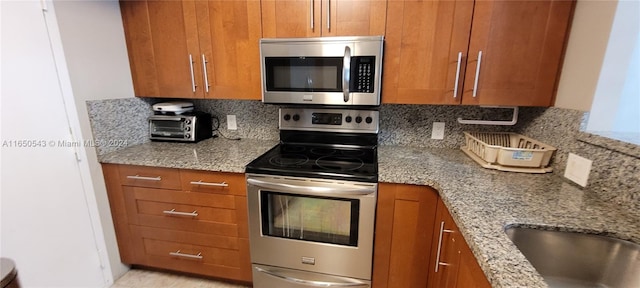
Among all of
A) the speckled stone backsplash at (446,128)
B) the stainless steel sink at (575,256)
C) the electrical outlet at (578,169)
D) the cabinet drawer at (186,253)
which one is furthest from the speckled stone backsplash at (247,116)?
the electrical outlet at (578,169)

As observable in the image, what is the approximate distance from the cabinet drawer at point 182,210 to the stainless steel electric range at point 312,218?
18 cm

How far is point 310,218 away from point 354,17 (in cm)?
112

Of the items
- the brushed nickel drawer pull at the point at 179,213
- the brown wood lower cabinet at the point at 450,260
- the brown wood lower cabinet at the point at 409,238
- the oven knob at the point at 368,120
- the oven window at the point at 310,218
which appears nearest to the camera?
the brown wood lower cabinet at the point at 450,260

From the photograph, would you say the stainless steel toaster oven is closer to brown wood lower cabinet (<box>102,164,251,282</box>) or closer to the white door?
brown wood lower cabinet (<box>102,164,251,282</box>)

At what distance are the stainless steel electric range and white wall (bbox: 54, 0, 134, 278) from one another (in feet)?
3.25

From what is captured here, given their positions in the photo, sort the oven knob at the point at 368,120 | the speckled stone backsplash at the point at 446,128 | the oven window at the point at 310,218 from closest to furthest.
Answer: the speckled stone backsplash at the point at 446,128 → the oven window at the point at 310,218 → the oven knob at the point at 368,120

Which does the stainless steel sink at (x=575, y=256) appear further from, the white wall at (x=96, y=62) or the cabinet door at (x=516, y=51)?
the white wall at (x=96, y=62)

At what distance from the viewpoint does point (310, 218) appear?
4.90 feet

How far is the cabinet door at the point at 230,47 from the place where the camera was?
5.22 feet

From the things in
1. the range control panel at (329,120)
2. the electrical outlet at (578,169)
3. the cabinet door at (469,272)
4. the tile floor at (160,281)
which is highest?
the range control panel at (329,120)

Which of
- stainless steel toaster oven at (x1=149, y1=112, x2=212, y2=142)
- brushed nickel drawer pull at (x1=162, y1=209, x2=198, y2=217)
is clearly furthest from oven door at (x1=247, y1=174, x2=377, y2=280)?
stainless steel toaster oven at (x1=149, y1=112, x2=212, y2=142)

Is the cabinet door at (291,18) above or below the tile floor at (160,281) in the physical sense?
above

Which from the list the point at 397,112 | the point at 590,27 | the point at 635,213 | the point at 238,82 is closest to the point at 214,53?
the point at 238,82

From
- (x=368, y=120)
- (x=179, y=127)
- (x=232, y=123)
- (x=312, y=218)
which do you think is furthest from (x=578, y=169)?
(x=179, y=127)
